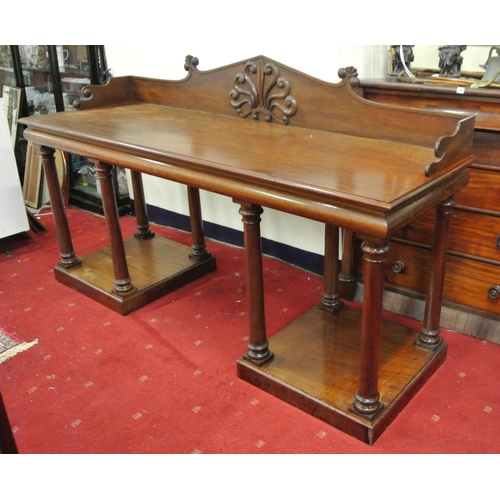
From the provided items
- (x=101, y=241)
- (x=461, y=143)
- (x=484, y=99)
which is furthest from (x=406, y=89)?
(x=101, y=241)

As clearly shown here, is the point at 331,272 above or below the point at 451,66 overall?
below

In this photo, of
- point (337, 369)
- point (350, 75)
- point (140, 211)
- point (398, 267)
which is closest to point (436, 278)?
point (398, 267)

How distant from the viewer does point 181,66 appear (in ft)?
11.9

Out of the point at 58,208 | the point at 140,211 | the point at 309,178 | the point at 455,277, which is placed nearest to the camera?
the point at 309,178

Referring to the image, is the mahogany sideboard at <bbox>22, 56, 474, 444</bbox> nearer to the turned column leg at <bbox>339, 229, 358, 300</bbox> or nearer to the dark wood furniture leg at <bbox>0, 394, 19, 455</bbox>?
the turned column leg at <bbox>339, 229, 358, 300</bbox>

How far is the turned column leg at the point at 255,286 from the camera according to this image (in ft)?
7.20

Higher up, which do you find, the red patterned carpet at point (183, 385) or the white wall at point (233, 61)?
the white wall at point (233, 61)

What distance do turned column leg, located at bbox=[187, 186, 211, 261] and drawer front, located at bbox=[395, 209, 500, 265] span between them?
1267mm

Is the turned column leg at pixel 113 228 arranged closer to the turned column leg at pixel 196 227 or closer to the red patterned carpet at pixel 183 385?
the red patterned carpet at pixel 183 385

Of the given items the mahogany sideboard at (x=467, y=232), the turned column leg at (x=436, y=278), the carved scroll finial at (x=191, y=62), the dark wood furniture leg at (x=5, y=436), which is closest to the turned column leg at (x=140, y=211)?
the carved scroll finial at (x=191, y=62)

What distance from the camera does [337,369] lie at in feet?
7.89

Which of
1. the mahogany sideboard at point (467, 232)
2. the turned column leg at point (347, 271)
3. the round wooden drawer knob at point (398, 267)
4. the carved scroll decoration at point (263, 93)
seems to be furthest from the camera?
the turned column leg at point (347, 271)

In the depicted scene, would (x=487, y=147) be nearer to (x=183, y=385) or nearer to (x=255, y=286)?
(x=255, y=286)

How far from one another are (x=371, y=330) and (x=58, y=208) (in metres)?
2.10
